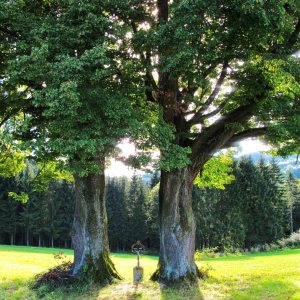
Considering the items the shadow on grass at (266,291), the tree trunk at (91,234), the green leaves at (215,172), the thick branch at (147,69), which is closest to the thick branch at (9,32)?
the thick branch at (147,69)

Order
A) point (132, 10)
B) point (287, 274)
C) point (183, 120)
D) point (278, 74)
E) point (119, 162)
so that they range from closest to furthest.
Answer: point (278, 74), point (132, 10), point (119, 162), point (183, 120), point (287, 274)

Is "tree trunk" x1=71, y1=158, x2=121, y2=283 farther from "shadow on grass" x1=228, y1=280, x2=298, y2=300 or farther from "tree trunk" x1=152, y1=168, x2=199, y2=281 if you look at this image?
"shadow on grass" x1=228, y1=280, x2=298, y2=300

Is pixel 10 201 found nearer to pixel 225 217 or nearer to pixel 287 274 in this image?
pixel 225 217

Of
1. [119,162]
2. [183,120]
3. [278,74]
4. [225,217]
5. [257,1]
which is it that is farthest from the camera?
[225,217]

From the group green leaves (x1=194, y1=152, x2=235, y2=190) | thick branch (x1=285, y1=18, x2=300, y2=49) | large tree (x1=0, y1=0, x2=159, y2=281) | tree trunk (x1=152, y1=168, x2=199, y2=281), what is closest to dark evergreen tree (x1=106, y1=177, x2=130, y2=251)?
green leaves (x1=194, y1=152, x2=235, y2=190)

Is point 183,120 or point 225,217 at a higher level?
point 183,120

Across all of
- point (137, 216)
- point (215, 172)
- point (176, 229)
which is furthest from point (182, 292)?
point (137, 216)

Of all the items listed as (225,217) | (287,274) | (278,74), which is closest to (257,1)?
(278,74)

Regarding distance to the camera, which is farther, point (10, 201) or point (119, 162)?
point (10, 201)

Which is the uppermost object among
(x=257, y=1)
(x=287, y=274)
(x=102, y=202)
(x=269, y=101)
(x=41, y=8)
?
(x=41, y=8)

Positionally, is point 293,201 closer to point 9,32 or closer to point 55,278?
point 55,278

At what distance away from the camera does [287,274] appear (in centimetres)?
1480

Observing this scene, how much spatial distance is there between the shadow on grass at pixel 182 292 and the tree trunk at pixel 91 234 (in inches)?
84.6

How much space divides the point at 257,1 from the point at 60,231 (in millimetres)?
60196
